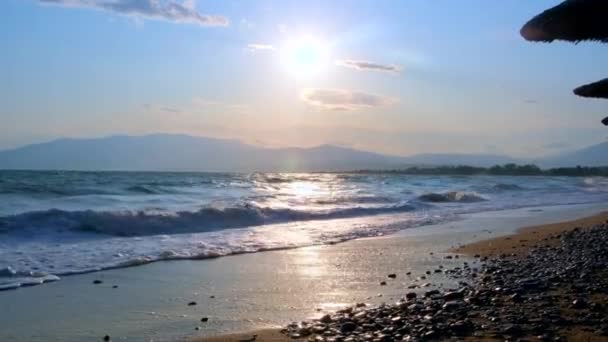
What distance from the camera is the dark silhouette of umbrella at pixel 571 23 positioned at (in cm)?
447

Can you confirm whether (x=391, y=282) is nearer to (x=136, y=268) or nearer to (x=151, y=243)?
(x=136, y=268)

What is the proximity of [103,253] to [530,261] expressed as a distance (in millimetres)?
7665

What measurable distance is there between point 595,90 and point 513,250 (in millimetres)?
6613

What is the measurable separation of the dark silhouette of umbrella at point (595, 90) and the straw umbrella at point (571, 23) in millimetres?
2393

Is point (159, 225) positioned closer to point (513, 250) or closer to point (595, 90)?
point (513, 250)

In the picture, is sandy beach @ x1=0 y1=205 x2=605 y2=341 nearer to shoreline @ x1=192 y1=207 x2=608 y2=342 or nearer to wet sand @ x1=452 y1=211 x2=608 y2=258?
shoreline @ x1=192 y1=207 x2=608 y2=342

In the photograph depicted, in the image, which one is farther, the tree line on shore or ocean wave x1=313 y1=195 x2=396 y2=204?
the tree line on shore

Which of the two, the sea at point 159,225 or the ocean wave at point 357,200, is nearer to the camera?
the sea at point 159,225

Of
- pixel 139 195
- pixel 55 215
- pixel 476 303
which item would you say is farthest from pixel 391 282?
pixel 139 195

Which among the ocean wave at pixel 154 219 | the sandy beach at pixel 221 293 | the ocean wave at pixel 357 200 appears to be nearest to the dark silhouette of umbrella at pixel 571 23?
the sandy beach at pixel 221 293

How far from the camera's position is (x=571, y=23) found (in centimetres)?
459

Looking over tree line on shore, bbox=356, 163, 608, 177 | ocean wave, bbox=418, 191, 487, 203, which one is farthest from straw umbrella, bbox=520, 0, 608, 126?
tree line on shore, bbox=356, 163, 608, 177

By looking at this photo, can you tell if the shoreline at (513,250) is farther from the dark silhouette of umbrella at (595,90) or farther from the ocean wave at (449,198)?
the ocean wave at (449,198)

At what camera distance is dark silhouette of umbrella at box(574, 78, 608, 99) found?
7.06 metres
